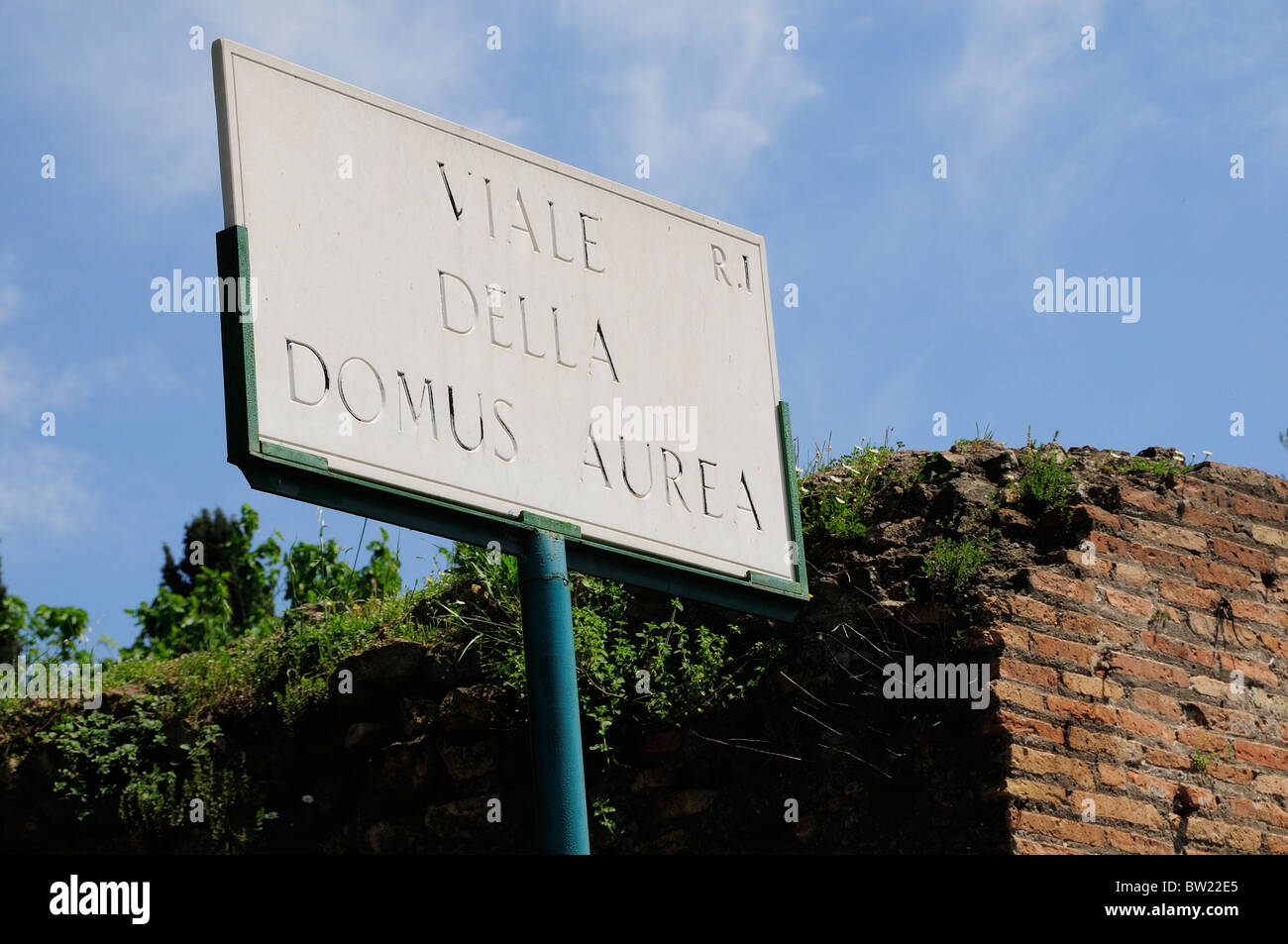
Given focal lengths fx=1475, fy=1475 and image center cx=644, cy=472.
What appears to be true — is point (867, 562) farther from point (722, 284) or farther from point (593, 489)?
point (593, 489)

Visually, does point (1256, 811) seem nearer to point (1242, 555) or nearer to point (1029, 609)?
point (1242, 555)

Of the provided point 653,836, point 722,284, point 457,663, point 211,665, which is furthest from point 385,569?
point 722,284

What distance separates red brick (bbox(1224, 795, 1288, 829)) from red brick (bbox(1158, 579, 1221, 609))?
758mm

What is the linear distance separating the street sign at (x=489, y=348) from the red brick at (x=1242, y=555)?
225cm

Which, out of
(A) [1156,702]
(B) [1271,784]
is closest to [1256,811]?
(B) [1271,784]

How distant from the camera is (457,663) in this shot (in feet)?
20.3

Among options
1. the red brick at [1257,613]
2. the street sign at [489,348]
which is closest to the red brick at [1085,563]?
the red brick at [1257,613]

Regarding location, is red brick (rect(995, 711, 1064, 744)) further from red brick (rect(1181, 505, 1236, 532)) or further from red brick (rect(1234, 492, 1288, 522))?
red brick (rect(1234, 492, 1288, 522))

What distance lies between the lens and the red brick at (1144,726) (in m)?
5.38

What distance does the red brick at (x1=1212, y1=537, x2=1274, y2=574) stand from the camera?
5996mm

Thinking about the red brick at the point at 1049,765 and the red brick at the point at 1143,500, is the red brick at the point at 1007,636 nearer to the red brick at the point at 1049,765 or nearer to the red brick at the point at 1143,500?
the red brick at the point at 1049,765

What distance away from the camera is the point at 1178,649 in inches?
223

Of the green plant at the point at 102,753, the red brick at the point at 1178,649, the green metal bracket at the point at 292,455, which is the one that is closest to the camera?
the green metal bracket at the point at 292,455

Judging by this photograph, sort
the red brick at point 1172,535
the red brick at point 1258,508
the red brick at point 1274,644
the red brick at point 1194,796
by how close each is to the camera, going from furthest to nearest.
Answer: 1. the red brick at point 1258,508
2. the red brick at point 1274,644
3. the red brick at point 1172,535
4. the red brick at point 1194,796
